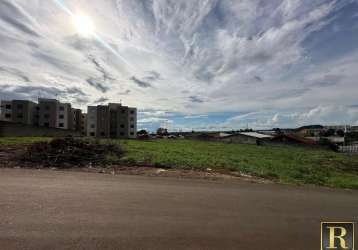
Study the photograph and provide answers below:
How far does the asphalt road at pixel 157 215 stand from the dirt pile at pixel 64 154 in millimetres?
4690

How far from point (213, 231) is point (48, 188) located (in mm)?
5149

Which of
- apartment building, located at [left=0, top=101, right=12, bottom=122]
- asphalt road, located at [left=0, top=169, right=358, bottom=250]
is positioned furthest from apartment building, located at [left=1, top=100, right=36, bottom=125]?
asphalt road, located at [left=0, top=169, right=358, bottom=250]

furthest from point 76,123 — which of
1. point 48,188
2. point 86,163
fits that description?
point 48,188

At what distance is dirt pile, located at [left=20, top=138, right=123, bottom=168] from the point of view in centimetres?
1340

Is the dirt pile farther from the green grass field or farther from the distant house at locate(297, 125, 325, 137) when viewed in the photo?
the distant house at locate(297, 125, 325, 137)

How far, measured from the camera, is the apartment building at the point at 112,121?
88762 mm

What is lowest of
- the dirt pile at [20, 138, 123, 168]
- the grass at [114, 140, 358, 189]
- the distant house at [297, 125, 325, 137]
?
the grass at [114, 140, 358, 189]

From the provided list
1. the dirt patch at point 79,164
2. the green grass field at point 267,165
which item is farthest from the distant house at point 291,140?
the dirt patch at point 79,164

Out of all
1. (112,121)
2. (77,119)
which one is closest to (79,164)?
(112,121)

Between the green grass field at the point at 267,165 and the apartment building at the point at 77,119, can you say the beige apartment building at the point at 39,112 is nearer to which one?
the apartment building at the point at 77,119
